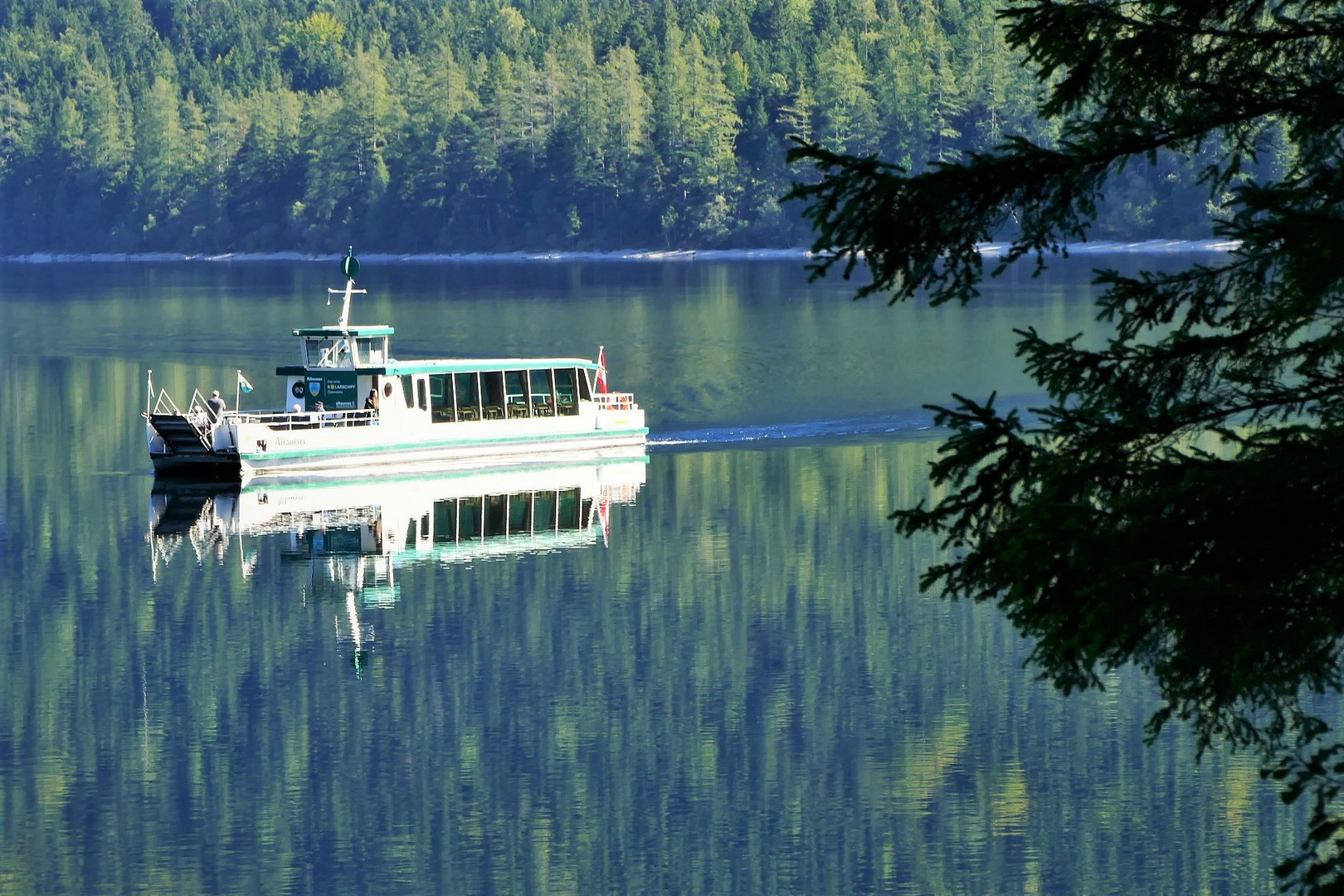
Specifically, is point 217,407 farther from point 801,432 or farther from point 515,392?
point 801,432

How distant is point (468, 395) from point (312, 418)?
365 cm

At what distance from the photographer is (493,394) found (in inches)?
1914

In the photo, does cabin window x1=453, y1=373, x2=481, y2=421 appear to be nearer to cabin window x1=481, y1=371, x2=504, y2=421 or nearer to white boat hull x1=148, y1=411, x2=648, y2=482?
cabin window x1=481, y1=371, x2=504, y2=421

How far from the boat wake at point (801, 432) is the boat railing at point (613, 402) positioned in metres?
1.17

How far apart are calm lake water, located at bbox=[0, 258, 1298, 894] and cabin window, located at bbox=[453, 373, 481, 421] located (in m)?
3.46

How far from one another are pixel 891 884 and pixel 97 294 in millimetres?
119672

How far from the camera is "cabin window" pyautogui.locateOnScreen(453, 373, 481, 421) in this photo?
48094 millimetres

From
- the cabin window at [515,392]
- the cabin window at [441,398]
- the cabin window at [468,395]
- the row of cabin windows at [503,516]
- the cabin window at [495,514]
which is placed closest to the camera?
the row of cabin windows at [503,516]

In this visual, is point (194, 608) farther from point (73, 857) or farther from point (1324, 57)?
point (1324, 57)

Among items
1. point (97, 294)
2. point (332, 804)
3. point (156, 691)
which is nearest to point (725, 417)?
point (156, 691)

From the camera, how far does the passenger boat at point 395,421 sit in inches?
1778

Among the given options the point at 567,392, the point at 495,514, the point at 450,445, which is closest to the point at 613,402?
the point at 567,392

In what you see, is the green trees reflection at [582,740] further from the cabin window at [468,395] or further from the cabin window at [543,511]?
the cabin window at [468,395]

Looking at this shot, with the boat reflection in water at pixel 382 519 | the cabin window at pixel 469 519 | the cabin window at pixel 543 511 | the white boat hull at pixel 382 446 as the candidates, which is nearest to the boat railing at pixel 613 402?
the white boat hull at pixel 382 446
